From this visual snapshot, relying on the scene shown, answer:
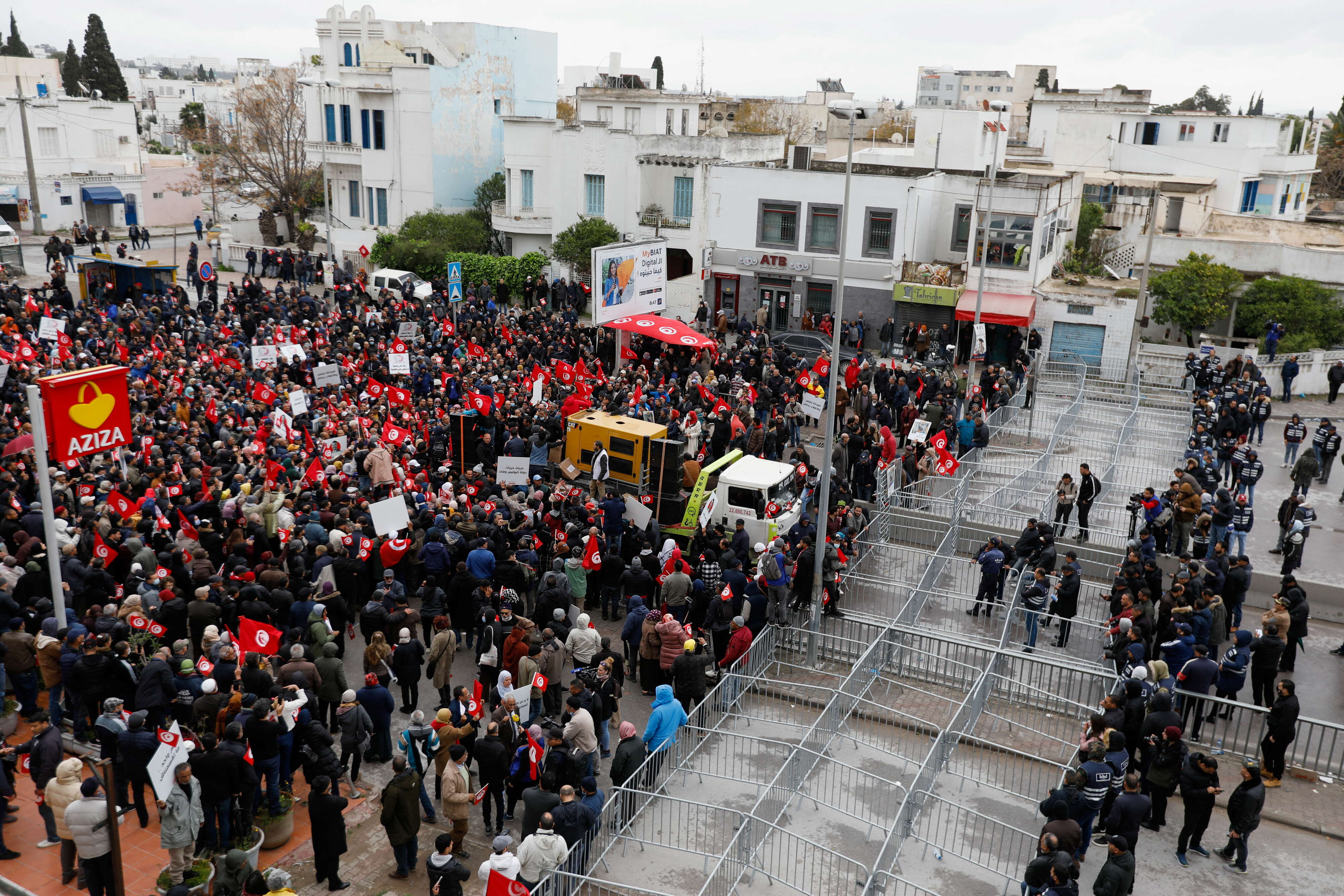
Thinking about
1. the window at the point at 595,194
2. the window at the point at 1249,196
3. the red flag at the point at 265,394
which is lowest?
the red flag at the point at 265,394

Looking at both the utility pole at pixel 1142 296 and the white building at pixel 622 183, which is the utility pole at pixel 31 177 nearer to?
the white building at pixel 622 183

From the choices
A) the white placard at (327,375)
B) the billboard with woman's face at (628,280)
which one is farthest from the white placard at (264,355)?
the billboard with woman's face at (628,280)

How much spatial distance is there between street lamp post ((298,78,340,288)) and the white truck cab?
2608cm

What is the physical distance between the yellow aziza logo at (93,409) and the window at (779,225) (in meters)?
28.5

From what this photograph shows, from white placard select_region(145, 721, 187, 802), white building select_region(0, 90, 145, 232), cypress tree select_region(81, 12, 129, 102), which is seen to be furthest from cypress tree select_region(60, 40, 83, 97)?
white placard select_region(145, 721, 187, 802)

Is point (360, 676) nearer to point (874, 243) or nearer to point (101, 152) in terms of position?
point (874, 243)

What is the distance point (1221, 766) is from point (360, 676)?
1184cm

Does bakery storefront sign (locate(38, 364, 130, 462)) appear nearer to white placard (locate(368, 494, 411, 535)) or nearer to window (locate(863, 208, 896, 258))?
white placard (locate(368, 494, 411, 535))

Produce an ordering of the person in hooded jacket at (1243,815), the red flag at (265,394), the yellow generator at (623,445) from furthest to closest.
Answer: the red flag at (265,394), the yellow generator at (623,445), the person in hooded jacket at (1243,815)

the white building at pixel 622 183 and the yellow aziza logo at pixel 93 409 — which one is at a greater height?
the white building at pixel 622 183

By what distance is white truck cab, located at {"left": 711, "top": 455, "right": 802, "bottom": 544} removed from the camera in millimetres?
18922

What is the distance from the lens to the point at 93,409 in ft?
45.2

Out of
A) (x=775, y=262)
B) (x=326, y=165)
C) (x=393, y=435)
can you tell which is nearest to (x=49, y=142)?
(x=326, y=165)

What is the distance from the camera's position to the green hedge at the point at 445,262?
145 feet
